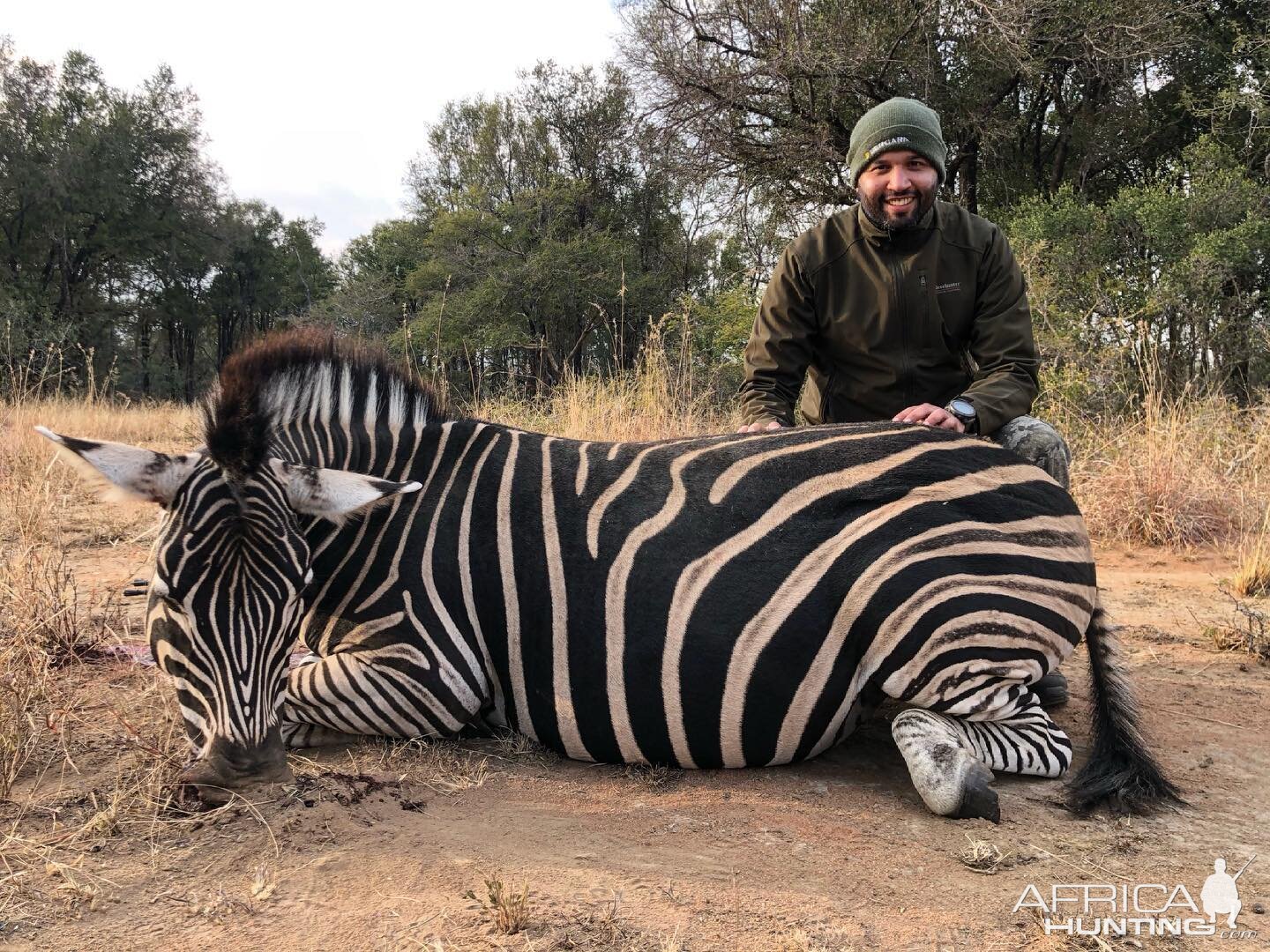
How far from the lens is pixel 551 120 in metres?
26.6

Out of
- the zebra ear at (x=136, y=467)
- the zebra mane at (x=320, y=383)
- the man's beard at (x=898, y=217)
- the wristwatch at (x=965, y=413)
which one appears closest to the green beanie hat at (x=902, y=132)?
the man's beard at (x=898, y=217)

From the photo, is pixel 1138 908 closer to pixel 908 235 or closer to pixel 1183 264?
pixel 908 235

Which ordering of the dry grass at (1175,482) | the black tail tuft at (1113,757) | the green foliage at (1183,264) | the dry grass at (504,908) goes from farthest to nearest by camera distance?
the green foliage at (1183,264) → the dry grass at (1175,482) → the black tail tuft at (1113,757) → the dry grass at (504,908)

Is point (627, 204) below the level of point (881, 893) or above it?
above

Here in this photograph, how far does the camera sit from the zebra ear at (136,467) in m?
2.17

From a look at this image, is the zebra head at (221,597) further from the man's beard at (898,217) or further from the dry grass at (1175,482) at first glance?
the dry grass at (1175,482)

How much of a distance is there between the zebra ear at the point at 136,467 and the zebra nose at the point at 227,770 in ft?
2.33

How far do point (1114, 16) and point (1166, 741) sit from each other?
1224cm

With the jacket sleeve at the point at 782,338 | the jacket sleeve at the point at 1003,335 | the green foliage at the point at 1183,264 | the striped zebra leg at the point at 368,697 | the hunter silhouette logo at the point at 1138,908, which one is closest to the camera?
the hunter silhouette logo at the point at 1138,908

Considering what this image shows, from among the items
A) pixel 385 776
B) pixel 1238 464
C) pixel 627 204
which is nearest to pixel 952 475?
pixel 385 776

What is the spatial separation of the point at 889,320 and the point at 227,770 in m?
3.20

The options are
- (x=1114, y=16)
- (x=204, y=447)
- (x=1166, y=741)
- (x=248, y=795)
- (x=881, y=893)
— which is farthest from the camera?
(x=1114, y=16)

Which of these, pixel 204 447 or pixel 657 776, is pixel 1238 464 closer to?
pixel 657 776

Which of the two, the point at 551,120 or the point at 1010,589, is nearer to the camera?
the point at 1010,589
